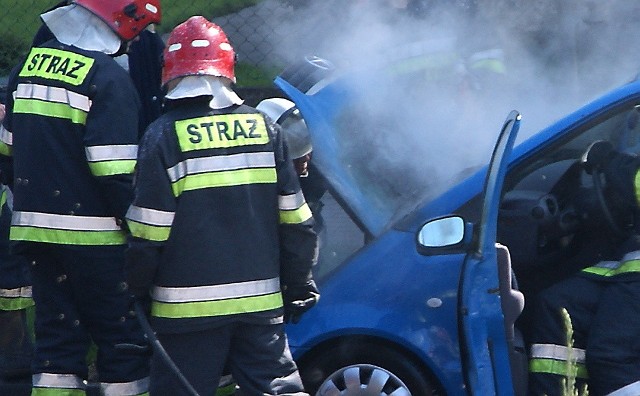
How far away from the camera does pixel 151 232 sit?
3.76 m

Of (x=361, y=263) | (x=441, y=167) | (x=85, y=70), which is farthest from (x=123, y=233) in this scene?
(x=441, y=167)

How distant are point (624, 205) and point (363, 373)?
3.79ft

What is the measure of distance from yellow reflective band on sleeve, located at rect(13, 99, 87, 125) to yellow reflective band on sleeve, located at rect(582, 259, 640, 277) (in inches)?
78.3

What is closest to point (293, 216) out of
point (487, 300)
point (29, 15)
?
point (487, 300)

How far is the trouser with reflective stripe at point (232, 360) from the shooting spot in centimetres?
389

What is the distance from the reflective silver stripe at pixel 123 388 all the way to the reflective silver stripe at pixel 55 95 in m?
1.07

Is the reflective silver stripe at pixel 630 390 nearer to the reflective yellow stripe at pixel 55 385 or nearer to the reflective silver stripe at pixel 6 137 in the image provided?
the reflective yellow stripe at pixel 55 385

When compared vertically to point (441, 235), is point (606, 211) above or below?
above

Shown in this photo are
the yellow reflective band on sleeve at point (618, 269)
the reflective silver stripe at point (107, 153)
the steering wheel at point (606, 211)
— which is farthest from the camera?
the steering wheel at point (606, 211)

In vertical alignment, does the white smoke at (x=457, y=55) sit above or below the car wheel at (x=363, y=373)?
above

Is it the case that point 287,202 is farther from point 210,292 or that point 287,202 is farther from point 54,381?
point 54,381

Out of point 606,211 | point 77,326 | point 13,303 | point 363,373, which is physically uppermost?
point 606,211

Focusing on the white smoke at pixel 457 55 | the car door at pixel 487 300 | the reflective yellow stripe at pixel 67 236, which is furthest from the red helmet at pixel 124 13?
the car door at pixel 487 300

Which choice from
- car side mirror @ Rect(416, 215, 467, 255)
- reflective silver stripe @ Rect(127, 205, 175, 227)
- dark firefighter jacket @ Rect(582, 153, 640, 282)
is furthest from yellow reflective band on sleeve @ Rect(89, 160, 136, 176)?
dark firefighter jacket @ Rect(582, 153, 640, 282)
